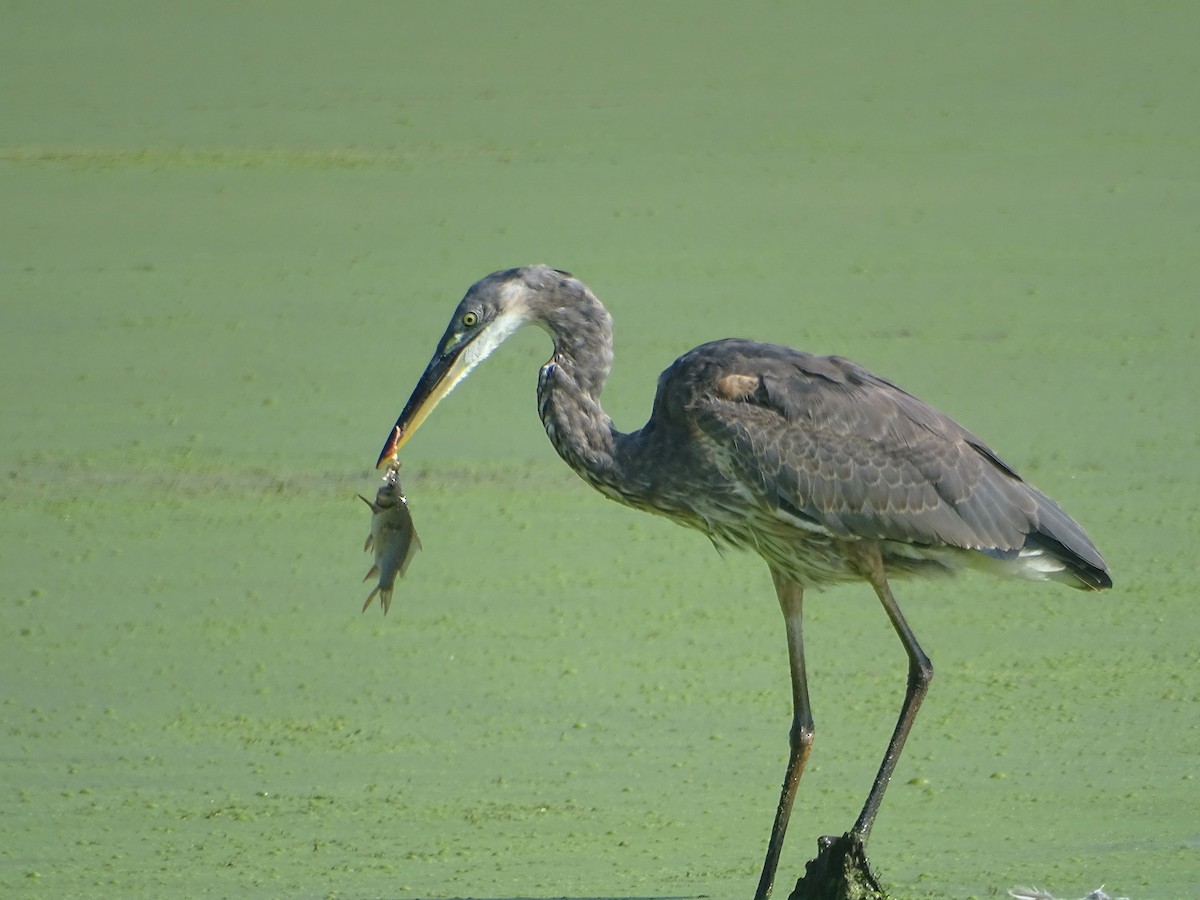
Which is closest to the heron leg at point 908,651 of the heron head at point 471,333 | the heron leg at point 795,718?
the heron leg at point 795,718

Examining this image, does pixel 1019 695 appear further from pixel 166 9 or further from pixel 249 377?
pixel 166 9

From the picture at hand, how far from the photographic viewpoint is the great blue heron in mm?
4039

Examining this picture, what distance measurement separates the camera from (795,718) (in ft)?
13.7

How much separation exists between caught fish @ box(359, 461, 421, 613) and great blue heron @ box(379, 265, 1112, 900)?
113 millimetres

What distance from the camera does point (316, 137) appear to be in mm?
8430

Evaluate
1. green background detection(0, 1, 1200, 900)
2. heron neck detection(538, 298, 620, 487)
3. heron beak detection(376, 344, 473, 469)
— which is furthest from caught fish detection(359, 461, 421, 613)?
green background detection(0, 1, 1200, 900)

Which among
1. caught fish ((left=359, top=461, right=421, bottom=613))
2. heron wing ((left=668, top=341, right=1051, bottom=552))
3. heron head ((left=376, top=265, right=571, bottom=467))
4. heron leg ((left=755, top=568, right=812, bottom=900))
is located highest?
heron head ((left=376, top=265, right=571, bottom=467))

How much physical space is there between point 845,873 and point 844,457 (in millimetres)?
928

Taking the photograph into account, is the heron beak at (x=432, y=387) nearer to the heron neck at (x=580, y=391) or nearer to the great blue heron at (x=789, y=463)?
the great blue heron at (x=789, y=463)

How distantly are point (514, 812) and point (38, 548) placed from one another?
224 centimetres

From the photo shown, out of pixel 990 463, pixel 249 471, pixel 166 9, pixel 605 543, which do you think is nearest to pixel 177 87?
pixel 166 9

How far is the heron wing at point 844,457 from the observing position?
4020 millimetres

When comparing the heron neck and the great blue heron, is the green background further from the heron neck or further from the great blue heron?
the heron neck

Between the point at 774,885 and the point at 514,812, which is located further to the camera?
the point at 514,812
